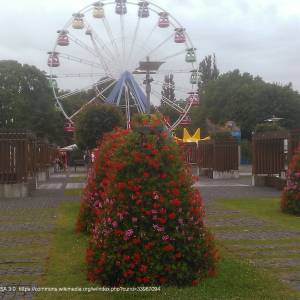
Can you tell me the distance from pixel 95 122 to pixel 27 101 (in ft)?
105

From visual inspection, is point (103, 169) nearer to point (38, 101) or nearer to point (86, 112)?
point (86, 112)

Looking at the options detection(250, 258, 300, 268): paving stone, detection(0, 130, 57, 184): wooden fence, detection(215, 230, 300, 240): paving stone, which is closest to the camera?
detection(250, 258, 300, 268): paving stone

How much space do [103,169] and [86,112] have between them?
75.1 ft

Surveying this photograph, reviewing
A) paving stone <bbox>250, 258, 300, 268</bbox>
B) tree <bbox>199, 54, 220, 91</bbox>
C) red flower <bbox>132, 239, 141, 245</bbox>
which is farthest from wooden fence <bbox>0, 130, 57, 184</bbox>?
tree <bbox>199, 54, 220, 91</bbox>

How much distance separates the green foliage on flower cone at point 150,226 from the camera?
7395 mm

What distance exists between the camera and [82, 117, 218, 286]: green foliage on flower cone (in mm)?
7395

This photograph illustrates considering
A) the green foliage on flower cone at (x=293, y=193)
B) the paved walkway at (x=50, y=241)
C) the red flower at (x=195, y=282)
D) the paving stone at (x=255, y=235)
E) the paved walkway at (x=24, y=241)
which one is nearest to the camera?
the red flower at (x=195, y=282)

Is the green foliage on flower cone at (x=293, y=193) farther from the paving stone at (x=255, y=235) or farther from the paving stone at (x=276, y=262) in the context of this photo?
the paving stone at (x=276, y=262)

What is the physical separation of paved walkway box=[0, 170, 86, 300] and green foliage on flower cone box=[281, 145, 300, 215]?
18.8 ft

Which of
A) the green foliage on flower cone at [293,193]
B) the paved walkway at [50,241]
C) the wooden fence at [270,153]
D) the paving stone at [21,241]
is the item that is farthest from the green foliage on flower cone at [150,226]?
the wooden fence at [270,153]

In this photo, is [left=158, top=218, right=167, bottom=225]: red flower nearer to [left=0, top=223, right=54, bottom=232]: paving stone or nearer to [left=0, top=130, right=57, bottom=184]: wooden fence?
[left=0, top=223, right=54, bottom=232]: paving stone

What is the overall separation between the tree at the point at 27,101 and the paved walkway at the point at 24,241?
141ft

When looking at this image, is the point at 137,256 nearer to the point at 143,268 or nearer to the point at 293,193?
the point at 143,268

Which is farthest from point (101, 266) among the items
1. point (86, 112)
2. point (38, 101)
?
point (38, 101)
